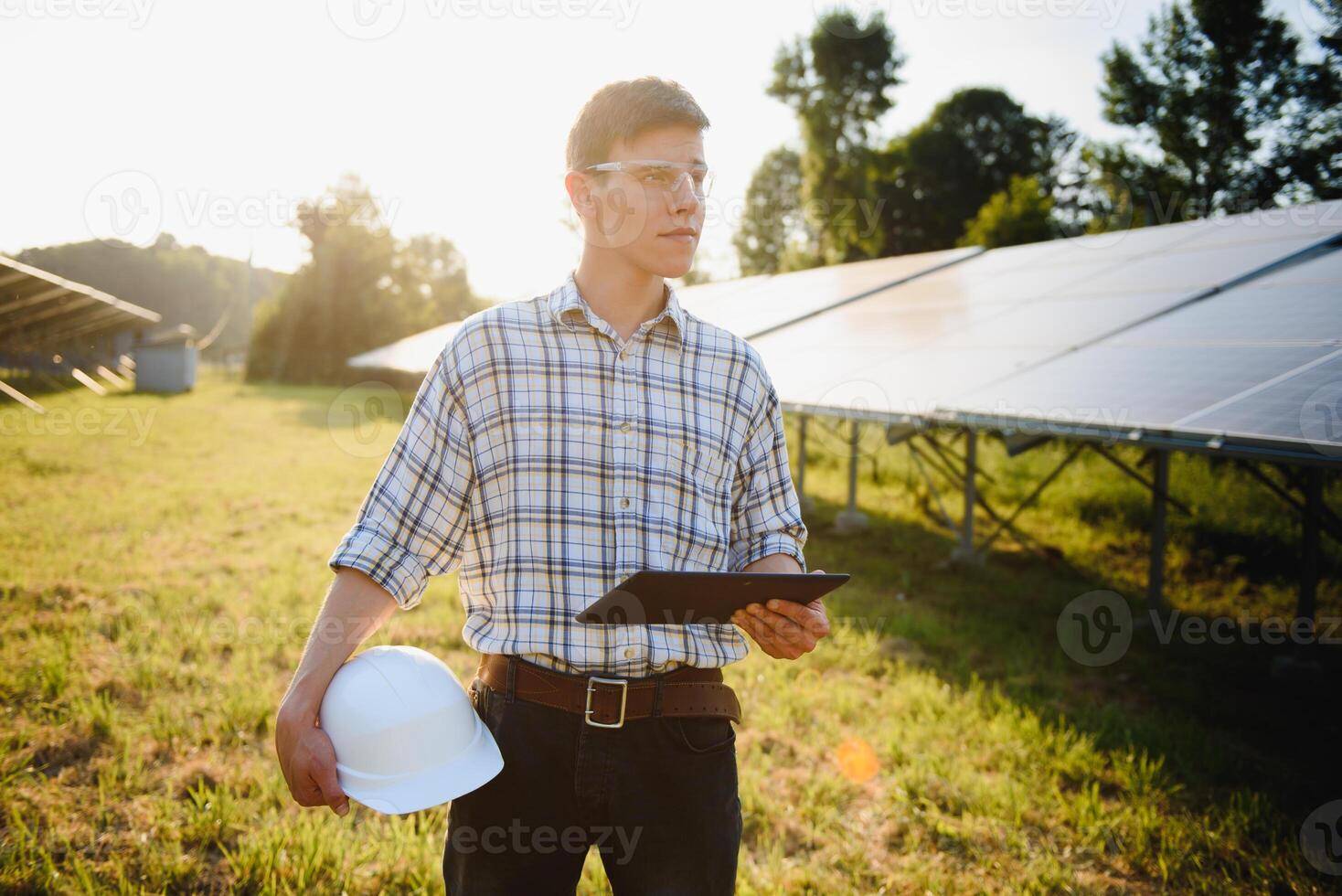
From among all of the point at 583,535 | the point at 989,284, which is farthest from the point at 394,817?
the point at 989,284

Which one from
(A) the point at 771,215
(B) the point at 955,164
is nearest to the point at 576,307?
(B) the point at 955,164

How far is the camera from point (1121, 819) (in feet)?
11.1

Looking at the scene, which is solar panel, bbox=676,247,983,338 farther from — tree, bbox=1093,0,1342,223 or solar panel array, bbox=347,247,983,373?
tree, bbox=1093,0,1342,223

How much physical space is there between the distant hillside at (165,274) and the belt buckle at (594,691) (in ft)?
71.6

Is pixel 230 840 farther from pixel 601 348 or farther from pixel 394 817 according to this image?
pixel 601 348

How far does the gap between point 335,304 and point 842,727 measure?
133ft

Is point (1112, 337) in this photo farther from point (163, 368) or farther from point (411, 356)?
point (163, 368)

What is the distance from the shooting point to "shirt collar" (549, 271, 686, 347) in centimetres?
172

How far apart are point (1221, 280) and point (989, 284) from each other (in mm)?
3000

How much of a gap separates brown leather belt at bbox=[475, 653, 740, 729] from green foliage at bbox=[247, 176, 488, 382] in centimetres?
3824

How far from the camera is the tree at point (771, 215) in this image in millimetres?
39500

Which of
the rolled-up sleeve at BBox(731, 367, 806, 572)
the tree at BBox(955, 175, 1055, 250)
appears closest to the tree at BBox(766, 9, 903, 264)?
the tree at BBox(955, 175, 1055, 250)

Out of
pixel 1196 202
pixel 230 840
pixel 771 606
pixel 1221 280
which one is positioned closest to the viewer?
pixel 771 606

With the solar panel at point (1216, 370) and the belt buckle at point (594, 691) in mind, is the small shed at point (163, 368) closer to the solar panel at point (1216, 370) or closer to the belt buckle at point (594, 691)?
the solar panel at point (1216, 370)
